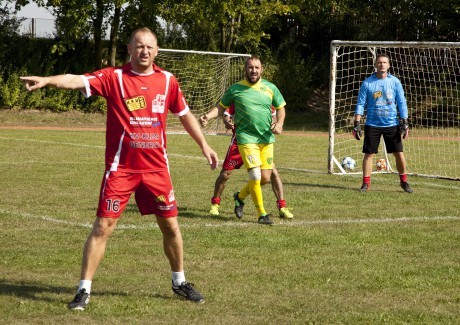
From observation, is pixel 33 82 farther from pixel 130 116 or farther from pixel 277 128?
pixel 277 128

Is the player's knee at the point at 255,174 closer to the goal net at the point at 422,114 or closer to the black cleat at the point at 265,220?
the black cleat at the point at 265,220

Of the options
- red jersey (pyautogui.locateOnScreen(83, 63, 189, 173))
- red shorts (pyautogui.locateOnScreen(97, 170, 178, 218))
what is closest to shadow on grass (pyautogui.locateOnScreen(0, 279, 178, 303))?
red shorts (pyautogui.locateOnScreen(97, 170, 178, 218))

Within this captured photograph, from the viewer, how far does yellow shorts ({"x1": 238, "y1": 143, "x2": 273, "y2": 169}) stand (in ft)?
35.4

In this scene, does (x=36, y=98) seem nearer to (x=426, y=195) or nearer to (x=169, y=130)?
(x=169, y=130)

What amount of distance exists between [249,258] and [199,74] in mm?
20011

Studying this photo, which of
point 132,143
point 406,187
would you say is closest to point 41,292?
point 132,143

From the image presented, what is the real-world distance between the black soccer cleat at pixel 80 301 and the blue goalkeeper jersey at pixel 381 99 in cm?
867

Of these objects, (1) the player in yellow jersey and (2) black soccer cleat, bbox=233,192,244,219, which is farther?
(2) black soccer cleat, bbox=233,192,244,219

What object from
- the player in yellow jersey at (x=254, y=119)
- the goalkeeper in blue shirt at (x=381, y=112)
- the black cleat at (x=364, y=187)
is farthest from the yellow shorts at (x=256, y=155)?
the goalkeeper in blue shirt at (x=381, y=112)

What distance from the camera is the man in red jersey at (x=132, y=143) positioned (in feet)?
21.5

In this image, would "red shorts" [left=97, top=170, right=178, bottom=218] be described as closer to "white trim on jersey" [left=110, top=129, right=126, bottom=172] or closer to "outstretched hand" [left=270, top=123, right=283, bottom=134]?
"white trim on jersey" [left=110, top=129, right=126, bottom=172]

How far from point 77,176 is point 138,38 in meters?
9.19

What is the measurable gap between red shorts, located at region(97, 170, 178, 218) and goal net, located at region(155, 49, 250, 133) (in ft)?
66.6

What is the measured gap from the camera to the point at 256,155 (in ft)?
35.5
